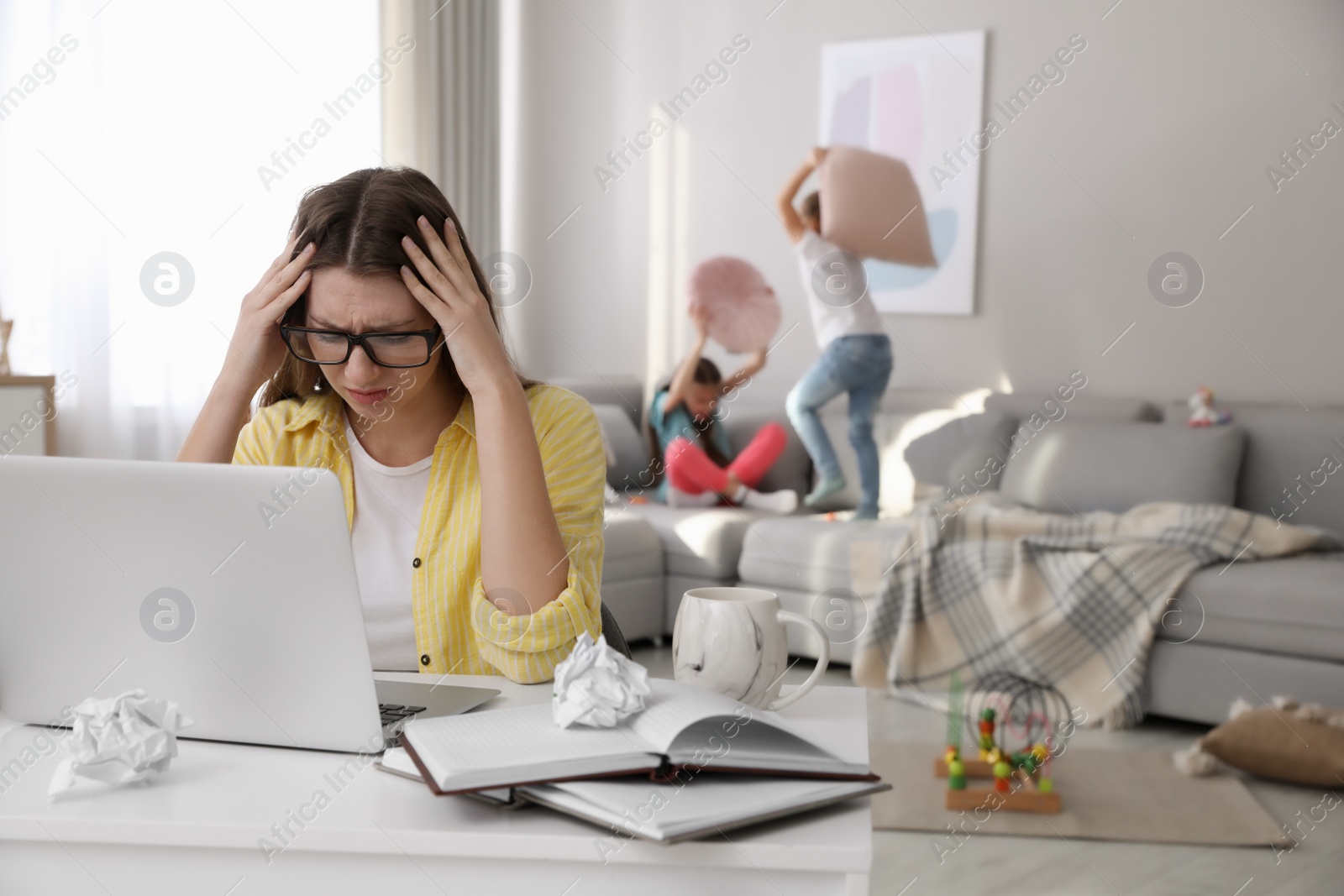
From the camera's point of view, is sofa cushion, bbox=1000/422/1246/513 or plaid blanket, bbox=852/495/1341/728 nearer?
plaid blanket, bbox=852/495/1341/728

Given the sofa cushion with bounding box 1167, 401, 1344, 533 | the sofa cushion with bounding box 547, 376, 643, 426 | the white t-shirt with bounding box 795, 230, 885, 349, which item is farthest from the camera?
the sofa cushion with bounding box 547, 376, 643, 426

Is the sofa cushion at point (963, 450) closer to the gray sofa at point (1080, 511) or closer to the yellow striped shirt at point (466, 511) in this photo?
the gray sofa at point (1080, 511)

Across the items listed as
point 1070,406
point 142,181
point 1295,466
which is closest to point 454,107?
point 142,181

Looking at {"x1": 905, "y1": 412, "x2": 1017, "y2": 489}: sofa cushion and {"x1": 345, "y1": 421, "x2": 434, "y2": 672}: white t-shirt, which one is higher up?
{"x1": 345, "y1": 421, "x2": 434, "y2": 672}: white t-shirt

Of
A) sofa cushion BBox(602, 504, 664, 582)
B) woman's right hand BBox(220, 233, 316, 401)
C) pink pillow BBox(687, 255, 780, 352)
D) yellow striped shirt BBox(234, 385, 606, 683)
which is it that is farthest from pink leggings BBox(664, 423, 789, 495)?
woman's right hand BBox(220, 233, 316, 401)

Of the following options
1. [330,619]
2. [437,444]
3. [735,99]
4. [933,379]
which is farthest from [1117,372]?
[330,619]

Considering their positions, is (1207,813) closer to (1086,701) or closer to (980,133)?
(1086,701)

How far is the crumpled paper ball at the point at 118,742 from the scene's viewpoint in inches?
31.1

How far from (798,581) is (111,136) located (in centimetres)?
229

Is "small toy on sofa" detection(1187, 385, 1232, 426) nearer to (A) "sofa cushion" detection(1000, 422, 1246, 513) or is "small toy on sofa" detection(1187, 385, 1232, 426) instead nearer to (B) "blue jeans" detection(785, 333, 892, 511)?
(A) "sofa cushion" detection(1000, 422, 1246, 513)

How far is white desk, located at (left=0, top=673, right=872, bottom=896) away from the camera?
719 millimetres

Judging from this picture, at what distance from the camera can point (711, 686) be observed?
0.96 meters

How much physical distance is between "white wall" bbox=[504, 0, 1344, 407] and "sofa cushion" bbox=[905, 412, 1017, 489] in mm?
378

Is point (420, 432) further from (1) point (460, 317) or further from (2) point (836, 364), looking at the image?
(2) point (836, 364)
